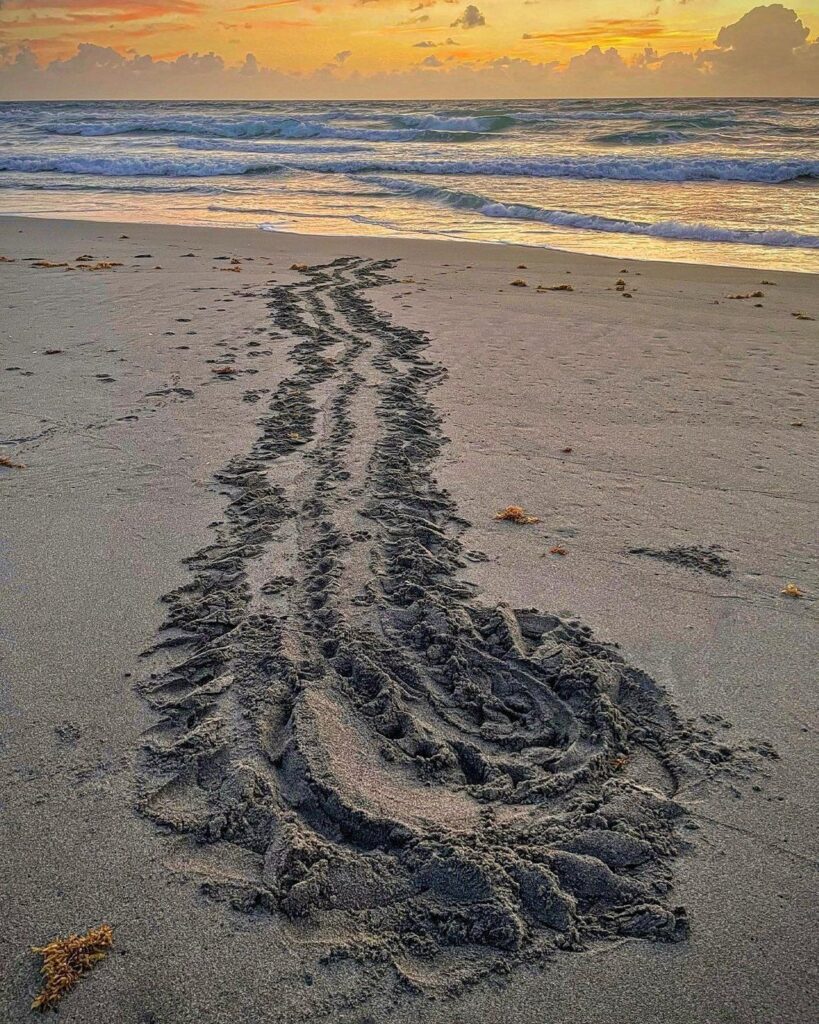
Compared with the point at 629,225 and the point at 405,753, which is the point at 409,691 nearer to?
the point at 405,753

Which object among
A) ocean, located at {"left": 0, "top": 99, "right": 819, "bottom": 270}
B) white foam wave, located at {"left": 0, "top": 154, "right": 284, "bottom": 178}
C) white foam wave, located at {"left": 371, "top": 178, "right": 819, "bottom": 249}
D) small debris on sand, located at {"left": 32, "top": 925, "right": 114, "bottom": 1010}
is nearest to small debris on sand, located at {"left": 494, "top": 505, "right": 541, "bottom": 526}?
small debris on sand, located at {"left": 32, "top": 925, "right": 114, "bottom": 1010}

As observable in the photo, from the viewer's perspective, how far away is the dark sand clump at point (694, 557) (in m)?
3.29

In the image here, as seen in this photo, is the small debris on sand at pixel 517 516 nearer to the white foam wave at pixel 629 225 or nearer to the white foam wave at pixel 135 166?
the white foam wave at pixel 629 225

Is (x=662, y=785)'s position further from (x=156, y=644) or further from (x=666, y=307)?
(x=666, y=307)

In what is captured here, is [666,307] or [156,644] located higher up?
[666,307]

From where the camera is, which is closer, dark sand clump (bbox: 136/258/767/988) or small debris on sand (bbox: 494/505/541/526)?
dark sand clump (bbox: 136/258/767/988)

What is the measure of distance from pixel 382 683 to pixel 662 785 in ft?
2.83

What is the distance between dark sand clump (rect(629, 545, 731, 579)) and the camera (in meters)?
3.29

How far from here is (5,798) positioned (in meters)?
2.14

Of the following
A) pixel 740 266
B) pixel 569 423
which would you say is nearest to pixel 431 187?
pixel 740 266

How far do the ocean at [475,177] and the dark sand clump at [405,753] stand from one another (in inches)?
334

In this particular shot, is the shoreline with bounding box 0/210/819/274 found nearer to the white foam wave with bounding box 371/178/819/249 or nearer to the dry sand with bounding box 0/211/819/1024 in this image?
the white foam wave with bounding box 371/178/819/249

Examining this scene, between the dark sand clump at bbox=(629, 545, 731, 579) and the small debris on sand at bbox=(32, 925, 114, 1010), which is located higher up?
the dark sand clump at bbox=(629, 545, 731, 579)

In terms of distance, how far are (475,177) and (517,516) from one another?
17.8 metres
